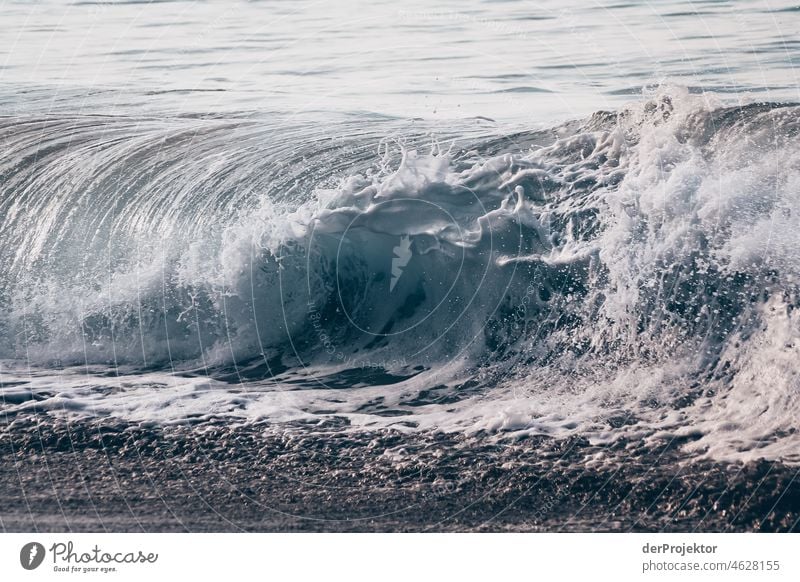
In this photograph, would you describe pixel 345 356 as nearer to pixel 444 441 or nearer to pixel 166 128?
pixel 444 441

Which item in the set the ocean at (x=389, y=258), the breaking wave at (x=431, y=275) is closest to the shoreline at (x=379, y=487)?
the ocean at (x=389, y=258)

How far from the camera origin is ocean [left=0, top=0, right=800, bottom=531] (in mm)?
4090

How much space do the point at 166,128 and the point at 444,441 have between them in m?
3.10

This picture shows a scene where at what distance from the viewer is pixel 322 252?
5480mm
